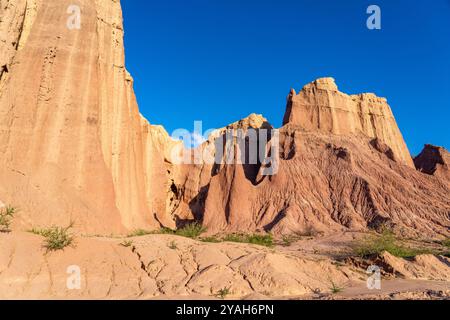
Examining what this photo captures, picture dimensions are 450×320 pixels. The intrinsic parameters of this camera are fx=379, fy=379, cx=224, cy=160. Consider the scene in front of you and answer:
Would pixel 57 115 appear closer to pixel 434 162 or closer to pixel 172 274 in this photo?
pixel 172 274

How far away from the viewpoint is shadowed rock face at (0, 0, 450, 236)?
1850 cm

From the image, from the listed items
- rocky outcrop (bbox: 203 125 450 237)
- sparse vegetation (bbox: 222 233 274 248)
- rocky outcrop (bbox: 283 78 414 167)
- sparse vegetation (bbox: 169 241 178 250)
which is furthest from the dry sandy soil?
rocky outcrop (bbox: 283 78 414 167)

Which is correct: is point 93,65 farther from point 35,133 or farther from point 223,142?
point 223,142

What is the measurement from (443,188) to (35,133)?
1374 inches

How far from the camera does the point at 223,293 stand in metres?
8.54

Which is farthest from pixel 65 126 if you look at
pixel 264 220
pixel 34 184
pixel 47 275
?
pixel 264 220

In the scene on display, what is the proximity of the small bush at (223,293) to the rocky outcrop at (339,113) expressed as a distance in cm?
3503

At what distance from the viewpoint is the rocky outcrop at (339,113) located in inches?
1698

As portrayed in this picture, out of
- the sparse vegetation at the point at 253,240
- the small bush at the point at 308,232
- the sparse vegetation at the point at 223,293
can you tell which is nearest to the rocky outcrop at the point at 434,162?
the small bush at the point at 308,232

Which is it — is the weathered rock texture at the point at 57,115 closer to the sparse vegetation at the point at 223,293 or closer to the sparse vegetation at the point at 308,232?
the sparse vegetation at the point at 223,293

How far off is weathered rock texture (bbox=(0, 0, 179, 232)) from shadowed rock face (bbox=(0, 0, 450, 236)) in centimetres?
5

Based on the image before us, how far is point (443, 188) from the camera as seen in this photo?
35.9 m

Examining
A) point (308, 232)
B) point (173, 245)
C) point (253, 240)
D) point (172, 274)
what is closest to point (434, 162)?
point (308, 232)

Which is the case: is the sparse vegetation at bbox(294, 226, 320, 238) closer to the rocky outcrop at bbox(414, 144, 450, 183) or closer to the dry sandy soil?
the dry sandy soil
